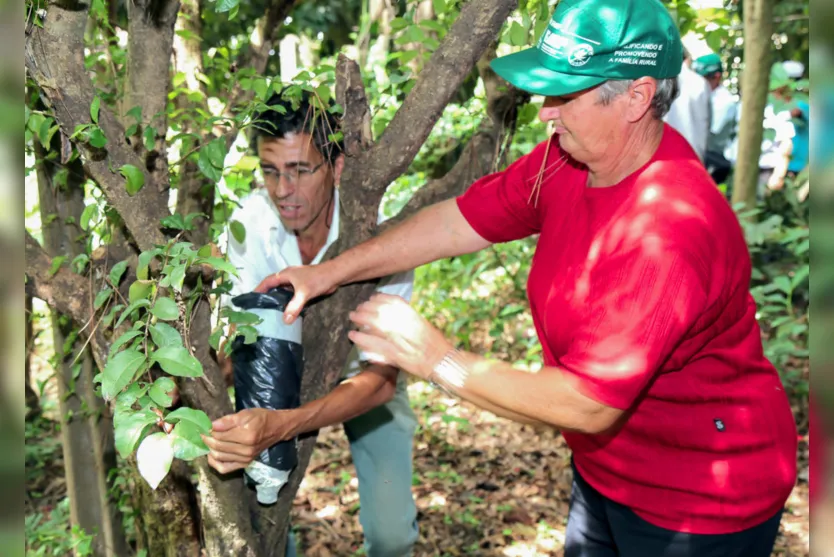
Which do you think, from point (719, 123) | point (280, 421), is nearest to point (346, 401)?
point (280, 421)

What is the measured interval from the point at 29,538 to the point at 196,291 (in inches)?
62.3

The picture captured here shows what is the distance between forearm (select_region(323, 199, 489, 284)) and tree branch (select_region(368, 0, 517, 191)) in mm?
210

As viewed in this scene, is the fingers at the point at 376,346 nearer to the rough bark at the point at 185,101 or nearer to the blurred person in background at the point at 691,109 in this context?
the rough bark at the point at 185,101

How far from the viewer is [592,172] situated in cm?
191

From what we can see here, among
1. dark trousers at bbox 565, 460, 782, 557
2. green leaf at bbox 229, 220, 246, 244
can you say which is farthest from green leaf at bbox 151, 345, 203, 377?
dark trousers at bbox 565, 460, 782, 557

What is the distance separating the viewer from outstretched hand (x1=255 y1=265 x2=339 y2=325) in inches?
79.4

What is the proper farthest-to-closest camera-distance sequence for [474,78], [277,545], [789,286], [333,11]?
[333,11], [789,286], [474,78], [277,545]

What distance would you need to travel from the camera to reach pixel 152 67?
188 cm

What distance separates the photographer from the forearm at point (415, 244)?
2.12m

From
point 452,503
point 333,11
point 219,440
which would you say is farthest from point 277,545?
point 333,11

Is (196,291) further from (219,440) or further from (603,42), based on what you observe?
(603,42)

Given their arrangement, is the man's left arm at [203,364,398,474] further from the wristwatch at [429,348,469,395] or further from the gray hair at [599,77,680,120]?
the gray hair at [599,77,680,120]

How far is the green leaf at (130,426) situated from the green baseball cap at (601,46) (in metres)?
1.02

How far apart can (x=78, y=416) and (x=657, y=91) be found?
87.0 inches
